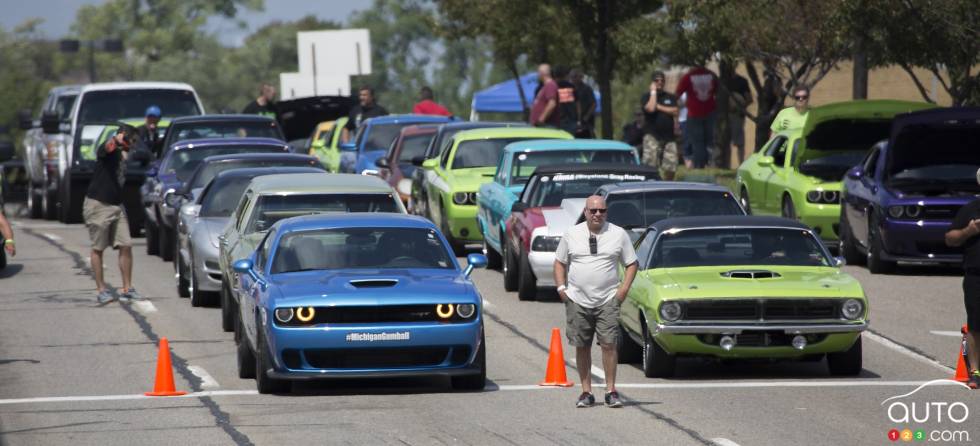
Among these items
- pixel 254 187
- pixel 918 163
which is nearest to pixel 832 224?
pixel 918 163

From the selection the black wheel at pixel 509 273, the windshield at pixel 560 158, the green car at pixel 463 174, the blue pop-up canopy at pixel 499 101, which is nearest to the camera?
the black wheel at pixel 509 273

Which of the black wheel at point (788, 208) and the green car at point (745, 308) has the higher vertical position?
the green car at point (745, 308)

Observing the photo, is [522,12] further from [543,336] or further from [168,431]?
[168,431]

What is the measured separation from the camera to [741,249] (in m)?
14.6

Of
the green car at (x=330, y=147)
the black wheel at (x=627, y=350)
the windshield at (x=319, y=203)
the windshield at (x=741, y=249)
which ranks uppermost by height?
the windshield at (x=319, y=203)

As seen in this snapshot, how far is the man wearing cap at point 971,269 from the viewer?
43.8 feet

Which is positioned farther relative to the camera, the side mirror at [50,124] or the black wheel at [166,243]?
the side mirror at [50,124]

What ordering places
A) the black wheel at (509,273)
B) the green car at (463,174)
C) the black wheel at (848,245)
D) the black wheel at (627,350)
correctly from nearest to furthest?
the black wheel at (627,350), the black wheel at (509,273), the black wheel at (848,245), the green car at (463,174)

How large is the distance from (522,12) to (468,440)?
29.0m

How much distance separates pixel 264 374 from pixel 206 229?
599 cm

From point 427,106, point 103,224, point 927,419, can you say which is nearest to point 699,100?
point 427,106

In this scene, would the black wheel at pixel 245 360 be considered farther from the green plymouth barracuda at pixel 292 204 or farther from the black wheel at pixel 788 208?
the black wheel at pixel 788 208

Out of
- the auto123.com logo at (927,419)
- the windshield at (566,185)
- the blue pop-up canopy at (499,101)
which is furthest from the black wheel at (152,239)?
the blue pop-up canopy at (499,101)

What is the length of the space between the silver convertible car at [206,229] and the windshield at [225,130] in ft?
22.1
